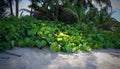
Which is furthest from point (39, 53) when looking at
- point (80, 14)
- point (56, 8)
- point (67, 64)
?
point (56, 8)

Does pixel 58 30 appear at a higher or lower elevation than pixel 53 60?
higher

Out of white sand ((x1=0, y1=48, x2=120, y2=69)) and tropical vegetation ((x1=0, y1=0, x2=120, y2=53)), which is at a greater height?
tropical vegetation ((x1=0, y1=0, x2=120, y2=53))

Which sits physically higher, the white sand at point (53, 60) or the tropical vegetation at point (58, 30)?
the tropical vegetation at point (58, 30)

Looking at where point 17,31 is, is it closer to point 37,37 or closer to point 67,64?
point 37,37

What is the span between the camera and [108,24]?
14.5 metres

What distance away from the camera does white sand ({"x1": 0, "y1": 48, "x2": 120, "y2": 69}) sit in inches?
246

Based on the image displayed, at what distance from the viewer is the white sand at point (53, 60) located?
246 inches

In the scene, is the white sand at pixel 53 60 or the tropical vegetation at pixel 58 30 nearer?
the white sand at pixel 53 60

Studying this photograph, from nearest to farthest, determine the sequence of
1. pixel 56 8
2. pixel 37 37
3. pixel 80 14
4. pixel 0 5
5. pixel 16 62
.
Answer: pixel 16 62, pixel 37 37, pixel 80 14, pixel 56 8, pixel 0 5

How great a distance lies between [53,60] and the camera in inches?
270

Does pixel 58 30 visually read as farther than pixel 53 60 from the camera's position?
Yes

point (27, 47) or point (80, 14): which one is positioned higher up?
point (80, 14)

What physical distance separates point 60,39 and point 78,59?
1.47 m

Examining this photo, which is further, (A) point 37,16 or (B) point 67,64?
(A) point 37,16
